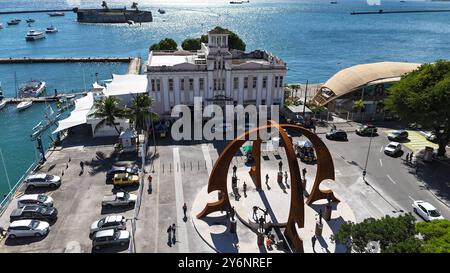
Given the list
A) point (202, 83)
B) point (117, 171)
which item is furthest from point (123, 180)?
point (202, 83)

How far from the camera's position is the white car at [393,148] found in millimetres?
47438

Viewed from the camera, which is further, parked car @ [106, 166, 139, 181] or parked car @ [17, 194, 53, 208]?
parked car @ [106, 166, 139, 181]

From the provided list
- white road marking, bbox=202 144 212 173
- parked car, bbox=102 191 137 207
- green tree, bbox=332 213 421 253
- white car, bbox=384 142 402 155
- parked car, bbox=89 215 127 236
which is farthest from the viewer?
white car, bbox=384 142 402 155

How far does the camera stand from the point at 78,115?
54719mm

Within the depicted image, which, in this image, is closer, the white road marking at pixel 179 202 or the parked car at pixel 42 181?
the white road marking at pixel 179 202

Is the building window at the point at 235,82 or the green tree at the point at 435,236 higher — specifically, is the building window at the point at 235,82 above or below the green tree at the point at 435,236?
above

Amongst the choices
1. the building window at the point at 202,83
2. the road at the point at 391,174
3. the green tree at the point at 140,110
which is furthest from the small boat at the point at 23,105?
the road at the point at 391,174

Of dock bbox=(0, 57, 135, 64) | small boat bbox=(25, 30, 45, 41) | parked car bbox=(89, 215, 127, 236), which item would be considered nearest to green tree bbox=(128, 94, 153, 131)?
parked car bbox=(89, 215, 127, 236)

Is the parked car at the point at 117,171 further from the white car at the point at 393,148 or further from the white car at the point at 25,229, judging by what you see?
the white car at the point at 393,148

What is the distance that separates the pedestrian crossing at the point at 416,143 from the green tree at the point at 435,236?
1153 inches

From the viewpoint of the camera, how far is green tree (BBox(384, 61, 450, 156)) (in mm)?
42469

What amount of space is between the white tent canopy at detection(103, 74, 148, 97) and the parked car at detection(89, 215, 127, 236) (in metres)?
31.3

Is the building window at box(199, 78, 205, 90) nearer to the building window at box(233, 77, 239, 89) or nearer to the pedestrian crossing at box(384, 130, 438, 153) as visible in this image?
the building window at box(233, 77, 239, 89)
